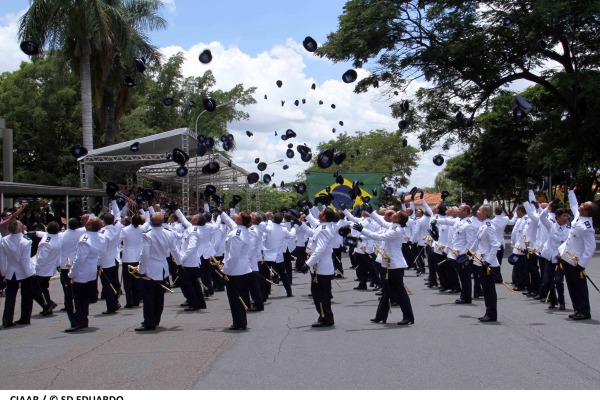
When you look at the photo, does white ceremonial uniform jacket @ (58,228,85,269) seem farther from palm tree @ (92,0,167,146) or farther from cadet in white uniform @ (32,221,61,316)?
palm tree @ (92,0,167,146)

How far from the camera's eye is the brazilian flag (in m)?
28.0

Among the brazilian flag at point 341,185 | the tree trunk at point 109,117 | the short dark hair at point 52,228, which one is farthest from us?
the tree trunk at point 109,117

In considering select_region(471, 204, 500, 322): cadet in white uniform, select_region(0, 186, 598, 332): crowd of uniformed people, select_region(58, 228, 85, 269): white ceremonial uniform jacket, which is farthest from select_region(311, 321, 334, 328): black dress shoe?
select_region(58, 228, 85, 269): white ceremonial uniform jacket

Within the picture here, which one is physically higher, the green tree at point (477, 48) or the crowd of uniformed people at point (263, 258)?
the green tree at point (477, 48)

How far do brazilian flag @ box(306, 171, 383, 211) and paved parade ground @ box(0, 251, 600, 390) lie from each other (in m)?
16.3

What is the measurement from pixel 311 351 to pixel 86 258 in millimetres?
4239

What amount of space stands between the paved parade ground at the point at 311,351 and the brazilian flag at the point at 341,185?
16.3m

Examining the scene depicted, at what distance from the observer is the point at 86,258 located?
9.95 m

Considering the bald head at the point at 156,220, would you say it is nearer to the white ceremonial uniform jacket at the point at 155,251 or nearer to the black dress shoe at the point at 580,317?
the white ceremonial uniform jacket at the point at 155,251

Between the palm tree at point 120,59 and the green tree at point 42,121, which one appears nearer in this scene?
the palm tree at point 120,59

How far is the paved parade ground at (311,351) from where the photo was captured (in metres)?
6.27

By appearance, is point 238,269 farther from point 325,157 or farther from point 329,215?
point 325,157

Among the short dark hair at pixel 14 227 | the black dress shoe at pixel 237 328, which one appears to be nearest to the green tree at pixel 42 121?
the short dark hair at pixel 14 227

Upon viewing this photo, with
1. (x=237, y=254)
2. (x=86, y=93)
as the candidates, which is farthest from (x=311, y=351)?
(x=86, y=93)
